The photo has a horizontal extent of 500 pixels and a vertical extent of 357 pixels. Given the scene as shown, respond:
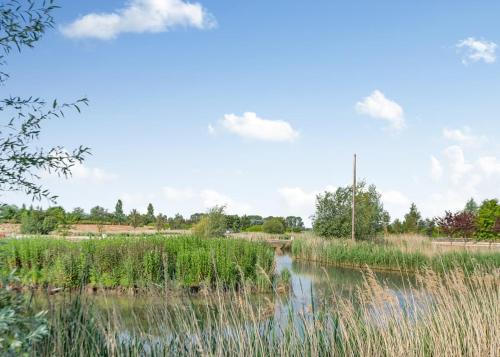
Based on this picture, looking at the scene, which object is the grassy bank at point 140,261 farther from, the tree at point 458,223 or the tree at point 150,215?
the tree at point 150,215

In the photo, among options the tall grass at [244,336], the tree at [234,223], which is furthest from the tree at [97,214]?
the tall grass at [244,336]

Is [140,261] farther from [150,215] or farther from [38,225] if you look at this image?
[150,215]

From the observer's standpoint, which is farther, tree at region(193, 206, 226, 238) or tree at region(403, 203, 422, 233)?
tree at region(403, 203, 422, 233)

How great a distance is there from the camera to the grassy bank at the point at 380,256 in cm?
1823

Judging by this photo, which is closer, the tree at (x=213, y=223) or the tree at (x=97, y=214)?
the tree at (x=213, y=223)


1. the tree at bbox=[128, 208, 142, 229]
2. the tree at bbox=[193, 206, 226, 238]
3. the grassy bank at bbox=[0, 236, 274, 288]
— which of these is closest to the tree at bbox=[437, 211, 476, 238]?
→ the tree at bbox=[193, 206, 226, 238]

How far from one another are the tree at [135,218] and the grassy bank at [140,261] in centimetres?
3725

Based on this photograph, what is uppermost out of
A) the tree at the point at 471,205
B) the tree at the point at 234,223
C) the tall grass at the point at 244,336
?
the tree at the point at 471,205

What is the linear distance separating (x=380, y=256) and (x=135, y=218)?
36.6m

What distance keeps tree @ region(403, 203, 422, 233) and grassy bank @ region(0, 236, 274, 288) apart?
29.6m

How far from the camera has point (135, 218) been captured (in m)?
52.9

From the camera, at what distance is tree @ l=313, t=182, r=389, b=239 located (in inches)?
1185

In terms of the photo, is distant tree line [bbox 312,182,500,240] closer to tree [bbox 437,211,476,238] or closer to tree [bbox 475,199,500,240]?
tree [bbox 437,211,476,238]

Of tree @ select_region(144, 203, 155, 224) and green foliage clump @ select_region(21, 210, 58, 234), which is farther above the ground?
tree @ select_region(144, 203, 155, 224)
